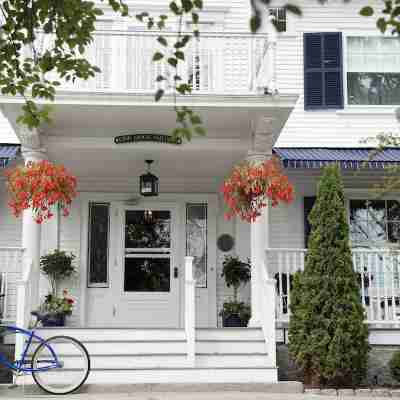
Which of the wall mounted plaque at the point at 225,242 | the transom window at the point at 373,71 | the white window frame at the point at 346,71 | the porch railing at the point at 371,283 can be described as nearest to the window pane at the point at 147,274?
the wall mounted plaque at the point at 225,242

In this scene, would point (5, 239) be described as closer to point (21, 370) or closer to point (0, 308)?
point (0, 308)

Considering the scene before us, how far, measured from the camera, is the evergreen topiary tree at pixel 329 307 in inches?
321

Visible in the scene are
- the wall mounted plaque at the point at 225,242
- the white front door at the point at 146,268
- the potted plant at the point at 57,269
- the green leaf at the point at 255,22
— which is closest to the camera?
the green leaf at the point at 255,22

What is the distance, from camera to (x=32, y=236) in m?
9.35

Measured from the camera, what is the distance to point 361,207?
12367mm

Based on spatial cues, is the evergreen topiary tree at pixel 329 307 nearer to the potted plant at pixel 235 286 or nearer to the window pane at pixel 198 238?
the potted plant at pixel 235 286

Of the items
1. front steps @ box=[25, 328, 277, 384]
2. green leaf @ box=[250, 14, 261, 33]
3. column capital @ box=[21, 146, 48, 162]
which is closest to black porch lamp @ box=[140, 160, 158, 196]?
column capital @ box=[21, 146, 48, 162]

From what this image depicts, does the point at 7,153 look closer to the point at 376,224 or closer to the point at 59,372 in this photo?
the point at 59,372

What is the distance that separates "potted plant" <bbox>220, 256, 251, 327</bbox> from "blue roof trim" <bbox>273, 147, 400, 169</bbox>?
200 cm

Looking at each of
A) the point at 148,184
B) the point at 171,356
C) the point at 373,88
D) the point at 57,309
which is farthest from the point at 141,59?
the point at 373,88

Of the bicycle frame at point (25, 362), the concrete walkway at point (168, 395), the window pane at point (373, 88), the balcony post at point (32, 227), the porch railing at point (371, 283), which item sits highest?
the window pane at point (373, 88)

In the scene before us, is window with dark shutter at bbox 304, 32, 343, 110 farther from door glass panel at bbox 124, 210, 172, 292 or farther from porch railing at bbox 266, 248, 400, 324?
door glass panel at bbox 124, 210, 172, 292

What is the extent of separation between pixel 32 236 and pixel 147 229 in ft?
10.5

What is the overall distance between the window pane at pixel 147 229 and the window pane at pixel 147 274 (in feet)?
0.93
